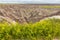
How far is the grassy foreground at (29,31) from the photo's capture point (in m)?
5.29

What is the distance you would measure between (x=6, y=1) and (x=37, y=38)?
4668 millimetres

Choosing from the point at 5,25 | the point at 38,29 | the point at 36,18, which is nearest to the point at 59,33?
the point at 38,29

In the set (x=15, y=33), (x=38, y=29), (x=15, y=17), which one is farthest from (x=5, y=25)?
(x=15, y=17)

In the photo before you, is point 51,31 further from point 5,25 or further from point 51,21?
point 5,25

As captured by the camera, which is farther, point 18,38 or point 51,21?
point 51,21

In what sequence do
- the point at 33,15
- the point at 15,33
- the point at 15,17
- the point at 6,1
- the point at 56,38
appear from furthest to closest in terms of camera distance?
the point at 6,1, the point at 33,15, the point at 15,17, the point at 56,38, the point at 15,33

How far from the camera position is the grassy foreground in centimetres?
529

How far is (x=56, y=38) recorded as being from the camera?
567 cm

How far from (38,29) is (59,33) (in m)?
0.64

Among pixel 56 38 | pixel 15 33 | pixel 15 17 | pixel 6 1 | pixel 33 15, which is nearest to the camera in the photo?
pixel 15 33

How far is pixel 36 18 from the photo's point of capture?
7.59 metres

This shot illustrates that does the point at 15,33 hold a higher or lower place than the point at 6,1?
lower

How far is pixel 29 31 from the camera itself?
17.6 ft

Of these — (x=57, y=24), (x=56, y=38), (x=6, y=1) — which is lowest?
(x=56, y=38)
